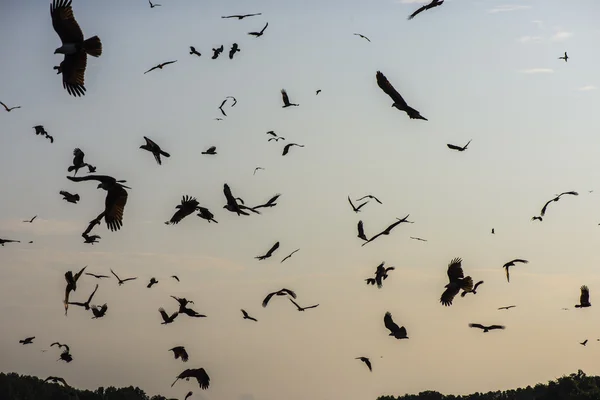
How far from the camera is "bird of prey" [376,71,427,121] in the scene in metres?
27.9

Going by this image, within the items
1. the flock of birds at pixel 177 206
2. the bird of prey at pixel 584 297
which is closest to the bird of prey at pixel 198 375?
the flock of birds at pixel 177 206

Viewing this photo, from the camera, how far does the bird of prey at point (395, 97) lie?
27875mm

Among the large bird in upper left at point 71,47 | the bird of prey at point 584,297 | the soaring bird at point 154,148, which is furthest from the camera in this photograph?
the bird of prey at point 584,297

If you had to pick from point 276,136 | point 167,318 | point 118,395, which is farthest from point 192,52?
point 118,395

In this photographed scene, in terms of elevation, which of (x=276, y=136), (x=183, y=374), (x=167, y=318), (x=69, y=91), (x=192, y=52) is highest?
(x=192, y=52)

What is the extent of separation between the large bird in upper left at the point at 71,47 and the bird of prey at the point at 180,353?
12.5 meters

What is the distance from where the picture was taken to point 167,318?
3688cm

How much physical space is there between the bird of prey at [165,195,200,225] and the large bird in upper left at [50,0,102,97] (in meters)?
5.33

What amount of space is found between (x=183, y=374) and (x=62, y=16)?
13.4 m

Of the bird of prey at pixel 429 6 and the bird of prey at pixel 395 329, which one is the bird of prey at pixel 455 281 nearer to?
the bird of prey at pixel 395 329

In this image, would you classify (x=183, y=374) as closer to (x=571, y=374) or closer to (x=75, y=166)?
(x=75, y=166)

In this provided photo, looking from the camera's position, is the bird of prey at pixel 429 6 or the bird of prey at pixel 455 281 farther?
the bird of prey at pixel 455 281

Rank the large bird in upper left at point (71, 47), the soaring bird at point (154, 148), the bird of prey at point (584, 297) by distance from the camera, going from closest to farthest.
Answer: the large bird in upper left at point (71, 47)
the soaring bird at point (154, 148)
the bird of prey at point (584, 297)

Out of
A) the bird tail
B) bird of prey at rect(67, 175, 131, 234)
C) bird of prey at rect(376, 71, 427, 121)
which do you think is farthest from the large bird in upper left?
bird of prey at rect(376, 71, 427, 121)
